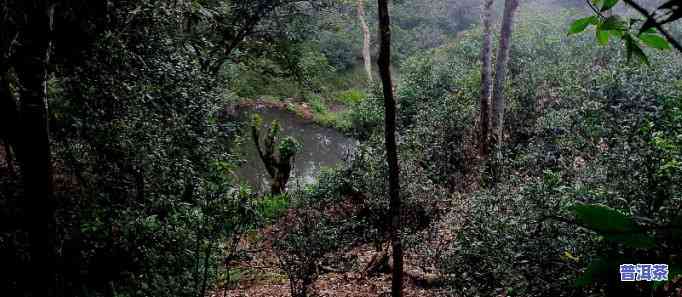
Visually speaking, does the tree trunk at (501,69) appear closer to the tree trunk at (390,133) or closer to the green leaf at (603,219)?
the tree trunk at (390,133)

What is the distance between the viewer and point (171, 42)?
18.2 feet

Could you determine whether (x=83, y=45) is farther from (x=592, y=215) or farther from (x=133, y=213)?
(x=592, y=215)

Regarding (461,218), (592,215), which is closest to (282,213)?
(461,218)

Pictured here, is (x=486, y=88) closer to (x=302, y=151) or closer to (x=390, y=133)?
(x=390, y=133)

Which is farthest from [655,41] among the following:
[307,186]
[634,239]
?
[307,186]

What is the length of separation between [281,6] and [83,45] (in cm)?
413

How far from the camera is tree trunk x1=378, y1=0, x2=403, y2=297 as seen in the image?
12.4 ft

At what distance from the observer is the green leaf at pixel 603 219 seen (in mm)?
391

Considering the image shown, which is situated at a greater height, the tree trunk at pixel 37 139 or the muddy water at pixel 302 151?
the tree trunk at pixel 37 139

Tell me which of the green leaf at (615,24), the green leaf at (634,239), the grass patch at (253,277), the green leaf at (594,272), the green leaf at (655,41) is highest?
the green leaf at (615,24)

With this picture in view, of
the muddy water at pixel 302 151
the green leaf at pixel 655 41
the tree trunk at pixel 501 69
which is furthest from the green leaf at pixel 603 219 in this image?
the muddy water at pixel 302 151

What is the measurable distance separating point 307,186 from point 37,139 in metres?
7.04

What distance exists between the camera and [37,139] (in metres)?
3.58

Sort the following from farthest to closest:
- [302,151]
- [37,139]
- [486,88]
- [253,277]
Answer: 1. [302,151]
2. [486,88]
3. [253,277]
4. [37,139]
